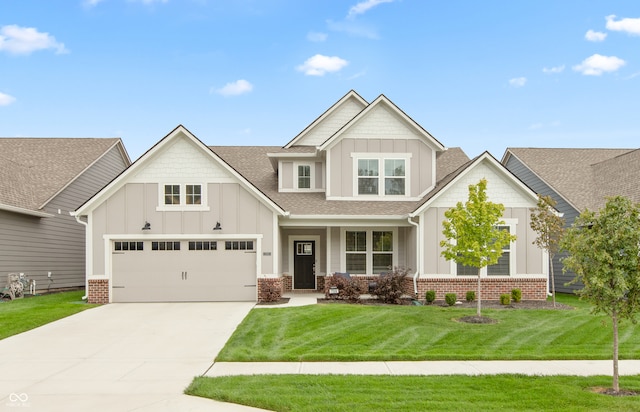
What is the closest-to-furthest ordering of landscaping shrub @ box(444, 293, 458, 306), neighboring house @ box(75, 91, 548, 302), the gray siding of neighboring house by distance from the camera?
1. landscaping shrub @ box(444, 293, 458, 306)
2. neighboring house @ box(75, 91, 548, 302)
3. the gray siding of neighboring house

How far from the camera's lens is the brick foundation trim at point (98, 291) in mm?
17406

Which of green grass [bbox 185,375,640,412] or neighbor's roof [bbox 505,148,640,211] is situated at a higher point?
neighbor's roof [bbox 505,148,640,211]

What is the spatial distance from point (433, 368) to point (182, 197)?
11530 millimetres

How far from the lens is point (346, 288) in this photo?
1697 cm

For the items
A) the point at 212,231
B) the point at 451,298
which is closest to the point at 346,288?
the point at 451,298

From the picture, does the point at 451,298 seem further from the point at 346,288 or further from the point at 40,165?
the point at 40,165

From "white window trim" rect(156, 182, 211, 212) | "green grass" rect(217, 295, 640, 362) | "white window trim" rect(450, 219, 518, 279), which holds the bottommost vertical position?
"green grass" rect(217, 295, 640, 362)

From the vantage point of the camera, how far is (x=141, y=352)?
10.2 meters

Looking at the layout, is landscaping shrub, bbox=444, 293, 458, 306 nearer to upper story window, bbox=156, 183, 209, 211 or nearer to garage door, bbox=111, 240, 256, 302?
garage door, bbox=111, 240, 256, 302

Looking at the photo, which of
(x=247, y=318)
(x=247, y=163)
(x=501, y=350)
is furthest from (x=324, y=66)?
(x=501, y=350)

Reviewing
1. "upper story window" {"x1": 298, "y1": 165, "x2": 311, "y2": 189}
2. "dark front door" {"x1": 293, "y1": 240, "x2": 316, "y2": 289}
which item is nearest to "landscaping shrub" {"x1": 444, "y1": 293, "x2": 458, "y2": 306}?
"dark front door" {"x1": 293, "y1": 240, "x2": 316, "y2": 289}

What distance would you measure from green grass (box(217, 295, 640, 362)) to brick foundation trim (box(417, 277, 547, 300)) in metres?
2.54

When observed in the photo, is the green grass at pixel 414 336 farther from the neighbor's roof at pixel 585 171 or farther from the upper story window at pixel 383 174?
the neighbor's roof at pixel 585 171

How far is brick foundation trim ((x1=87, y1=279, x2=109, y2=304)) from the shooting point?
1741cm
